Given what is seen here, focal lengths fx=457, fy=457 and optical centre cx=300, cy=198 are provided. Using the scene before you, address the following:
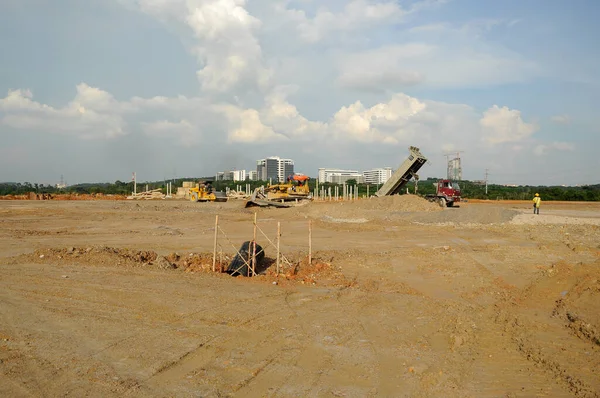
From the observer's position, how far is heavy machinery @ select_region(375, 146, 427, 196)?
29002 millimetres

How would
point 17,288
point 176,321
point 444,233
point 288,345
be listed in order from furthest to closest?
point 444,233, point 17,288, point 176,321, point 288,345

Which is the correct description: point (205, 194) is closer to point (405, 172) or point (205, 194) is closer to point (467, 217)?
point (405, 172)

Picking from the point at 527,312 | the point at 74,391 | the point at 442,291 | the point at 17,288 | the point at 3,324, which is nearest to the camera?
the point at 74,391

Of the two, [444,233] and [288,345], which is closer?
[288,345]

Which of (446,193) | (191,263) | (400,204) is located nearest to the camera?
(191,263)

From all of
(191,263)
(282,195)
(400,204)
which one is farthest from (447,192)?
(191,263)

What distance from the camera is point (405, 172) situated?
30422 mm

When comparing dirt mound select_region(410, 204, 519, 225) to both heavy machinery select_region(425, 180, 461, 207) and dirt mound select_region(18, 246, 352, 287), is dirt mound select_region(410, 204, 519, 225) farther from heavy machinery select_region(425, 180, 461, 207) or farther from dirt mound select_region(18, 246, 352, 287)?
dirt mound select_region(18, 246, 352, 287)

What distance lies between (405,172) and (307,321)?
23.1 metres

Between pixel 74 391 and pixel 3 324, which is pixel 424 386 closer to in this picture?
pixel 74 391

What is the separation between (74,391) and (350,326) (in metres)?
4.71

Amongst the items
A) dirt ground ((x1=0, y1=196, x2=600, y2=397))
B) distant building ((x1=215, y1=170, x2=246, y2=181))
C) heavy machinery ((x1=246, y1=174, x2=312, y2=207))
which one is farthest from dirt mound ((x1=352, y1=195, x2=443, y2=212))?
distant building ((x1=215, y1=170, x2=246, y2=181))

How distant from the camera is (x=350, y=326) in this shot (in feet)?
27.9

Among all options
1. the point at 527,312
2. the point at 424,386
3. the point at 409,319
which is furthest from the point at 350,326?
the point at 527,312
